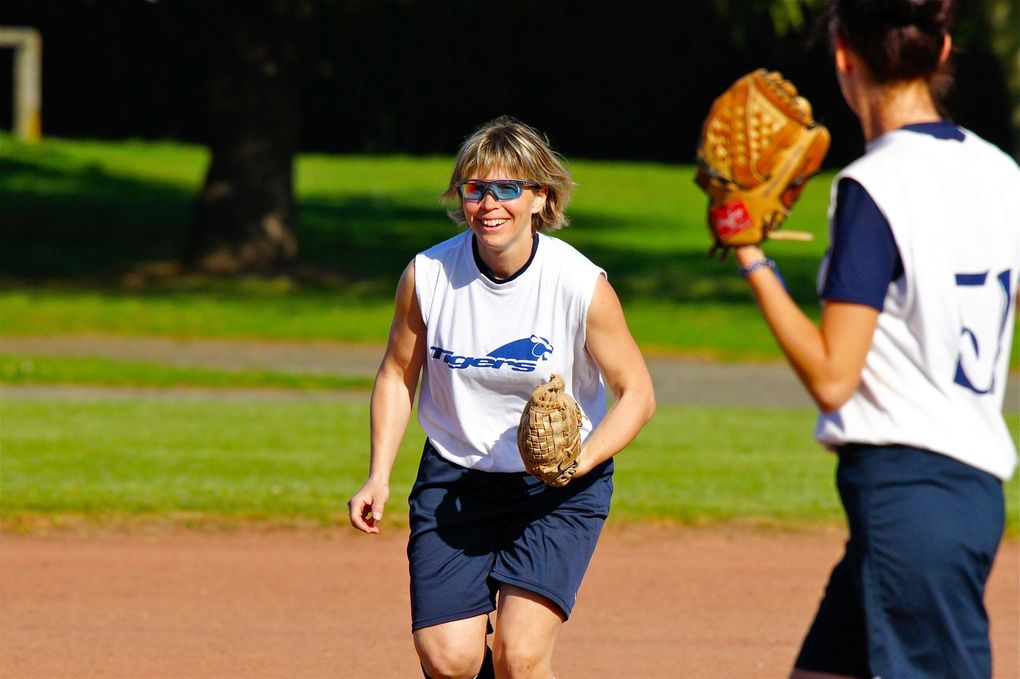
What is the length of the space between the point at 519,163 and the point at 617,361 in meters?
0.58

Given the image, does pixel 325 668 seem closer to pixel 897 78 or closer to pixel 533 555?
pixel 533 555

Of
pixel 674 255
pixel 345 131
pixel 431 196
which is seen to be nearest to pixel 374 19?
pixel 674 255

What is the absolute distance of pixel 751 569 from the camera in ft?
24.7

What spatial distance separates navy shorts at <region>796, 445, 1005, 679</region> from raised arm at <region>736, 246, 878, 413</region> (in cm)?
15

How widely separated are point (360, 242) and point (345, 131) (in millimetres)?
11303

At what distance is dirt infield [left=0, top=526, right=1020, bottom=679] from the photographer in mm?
5816

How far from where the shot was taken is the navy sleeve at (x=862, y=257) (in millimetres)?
2791

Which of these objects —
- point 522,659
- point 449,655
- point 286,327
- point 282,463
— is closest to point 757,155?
point 522,659

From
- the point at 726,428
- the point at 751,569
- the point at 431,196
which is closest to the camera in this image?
the point at 751,569

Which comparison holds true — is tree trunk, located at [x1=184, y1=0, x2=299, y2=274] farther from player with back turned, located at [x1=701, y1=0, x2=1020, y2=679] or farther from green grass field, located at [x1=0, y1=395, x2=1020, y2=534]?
player with back turned, located at [x1=701, y1=0, x2=1020, y2=679]

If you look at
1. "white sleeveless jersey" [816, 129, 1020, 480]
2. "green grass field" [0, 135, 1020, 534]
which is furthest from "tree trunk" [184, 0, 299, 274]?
"white sleeveless jersey" [816, 129, 1020, 480]

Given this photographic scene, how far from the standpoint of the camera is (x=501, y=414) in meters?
4.25

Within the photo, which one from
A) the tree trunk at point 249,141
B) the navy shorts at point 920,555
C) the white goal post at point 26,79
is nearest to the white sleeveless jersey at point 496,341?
the navy shorts at point 920,555

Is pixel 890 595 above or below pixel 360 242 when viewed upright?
above
